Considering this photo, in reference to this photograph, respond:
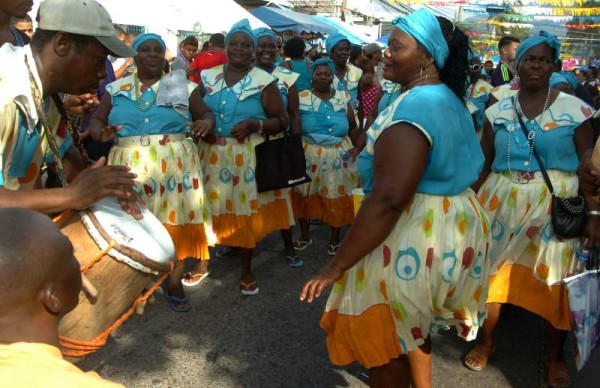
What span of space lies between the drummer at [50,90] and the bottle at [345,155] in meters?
3.51

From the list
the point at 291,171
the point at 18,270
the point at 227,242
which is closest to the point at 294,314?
the point at 227,242

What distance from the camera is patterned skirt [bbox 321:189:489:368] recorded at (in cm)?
235

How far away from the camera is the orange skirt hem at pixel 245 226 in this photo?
4.66 metres

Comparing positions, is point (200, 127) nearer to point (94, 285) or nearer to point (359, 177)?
point (359, 177)

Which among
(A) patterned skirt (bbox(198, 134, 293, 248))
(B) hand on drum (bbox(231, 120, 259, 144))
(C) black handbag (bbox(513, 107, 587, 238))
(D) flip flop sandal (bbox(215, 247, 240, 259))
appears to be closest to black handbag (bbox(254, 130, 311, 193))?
(A) patterned skirt (bbox(198, 134, 293, 248))

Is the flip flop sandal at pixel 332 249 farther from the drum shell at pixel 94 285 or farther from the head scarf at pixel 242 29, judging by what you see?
the drum shell at pixel 94 285

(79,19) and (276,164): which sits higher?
(79,19)

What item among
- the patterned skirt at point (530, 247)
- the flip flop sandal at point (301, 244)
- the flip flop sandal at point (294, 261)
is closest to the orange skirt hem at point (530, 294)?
the patterned skirt at point (530, 247)

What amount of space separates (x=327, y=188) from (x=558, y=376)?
2834 millimetres

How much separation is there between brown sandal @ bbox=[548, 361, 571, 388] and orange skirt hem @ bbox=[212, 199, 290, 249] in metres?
2.35

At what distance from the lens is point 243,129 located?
4441 mm

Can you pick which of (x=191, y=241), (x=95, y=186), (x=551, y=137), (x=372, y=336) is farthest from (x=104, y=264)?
(x=551, y=137)

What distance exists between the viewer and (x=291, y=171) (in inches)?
189

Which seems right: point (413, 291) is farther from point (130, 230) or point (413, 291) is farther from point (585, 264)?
point (585, 264)
